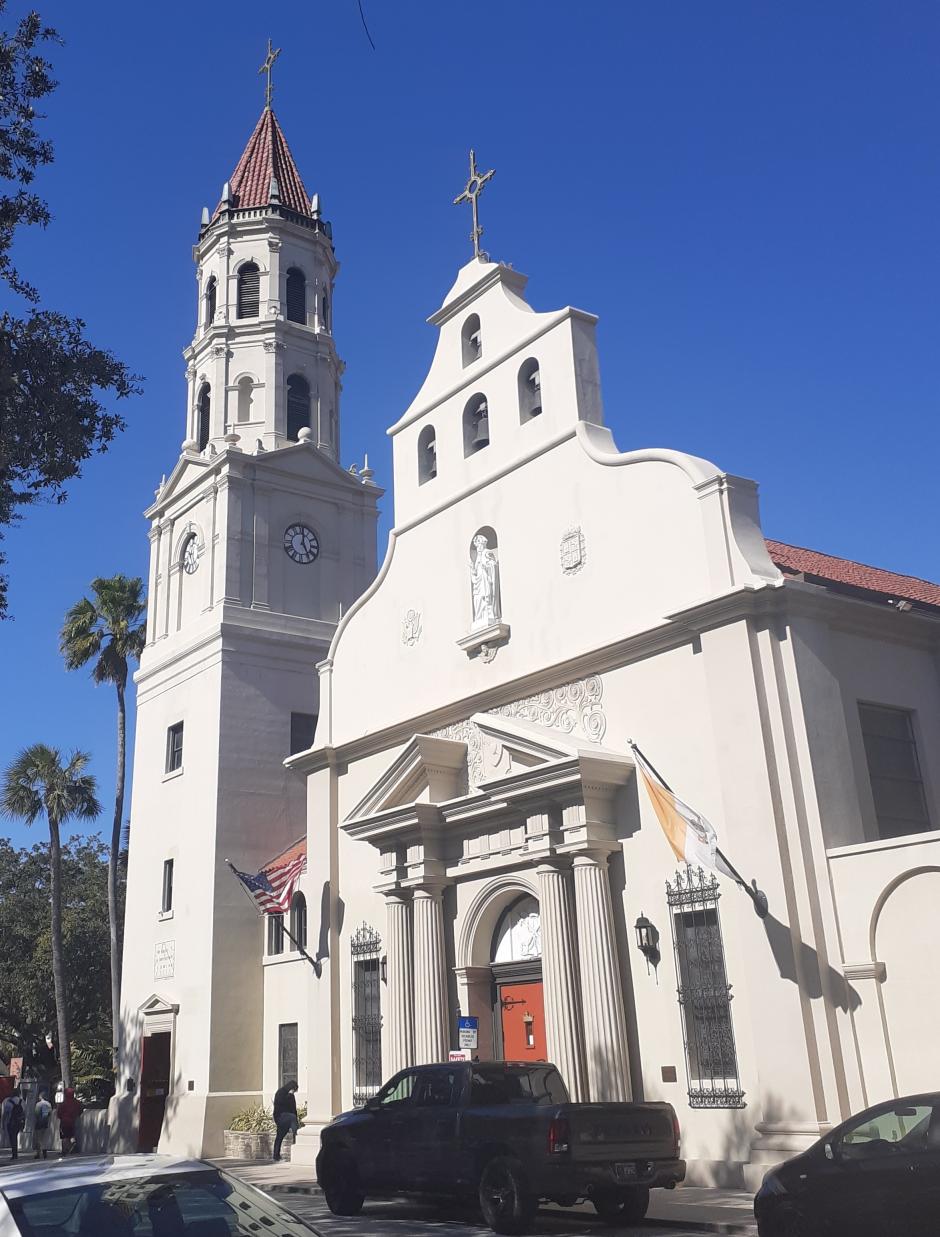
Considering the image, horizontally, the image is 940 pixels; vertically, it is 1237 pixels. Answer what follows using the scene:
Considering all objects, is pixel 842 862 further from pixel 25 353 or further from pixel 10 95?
pixel 10 95

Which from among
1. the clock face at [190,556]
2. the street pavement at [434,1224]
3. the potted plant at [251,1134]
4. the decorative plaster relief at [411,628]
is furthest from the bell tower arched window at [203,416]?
the street pavement at [434,1224]

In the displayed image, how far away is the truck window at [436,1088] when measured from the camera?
42.1ft

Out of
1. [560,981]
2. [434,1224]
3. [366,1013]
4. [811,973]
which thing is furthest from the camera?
[366,1013]

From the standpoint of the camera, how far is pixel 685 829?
15.1 metres

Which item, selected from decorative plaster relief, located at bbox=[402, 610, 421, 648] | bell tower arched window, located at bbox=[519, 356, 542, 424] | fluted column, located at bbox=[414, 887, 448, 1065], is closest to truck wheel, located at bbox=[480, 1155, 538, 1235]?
fluted column, located at bbox=[414, 887, 448, 1065]

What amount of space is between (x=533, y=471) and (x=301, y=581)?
1204cm

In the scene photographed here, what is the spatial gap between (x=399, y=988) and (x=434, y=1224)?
6556 mm

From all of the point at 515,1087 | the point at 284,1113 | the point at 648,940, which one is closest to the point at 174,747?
the point at 284,1113

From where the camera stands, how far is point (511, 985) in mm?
18531

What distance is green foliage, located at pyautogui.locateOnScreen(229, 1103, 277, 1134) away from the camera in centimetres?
2309

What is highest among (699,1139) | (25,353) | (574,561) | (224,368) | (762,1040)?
(224,368)

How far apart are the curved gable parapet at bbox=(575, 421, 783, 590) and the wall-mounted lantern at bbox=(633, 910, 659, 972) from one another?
463cm

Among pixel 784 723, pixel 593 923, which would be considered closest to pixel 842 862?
pixel 784 723

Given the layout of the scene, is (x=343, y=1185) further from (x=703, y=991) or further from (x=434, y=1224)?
(x=703, y=991)
